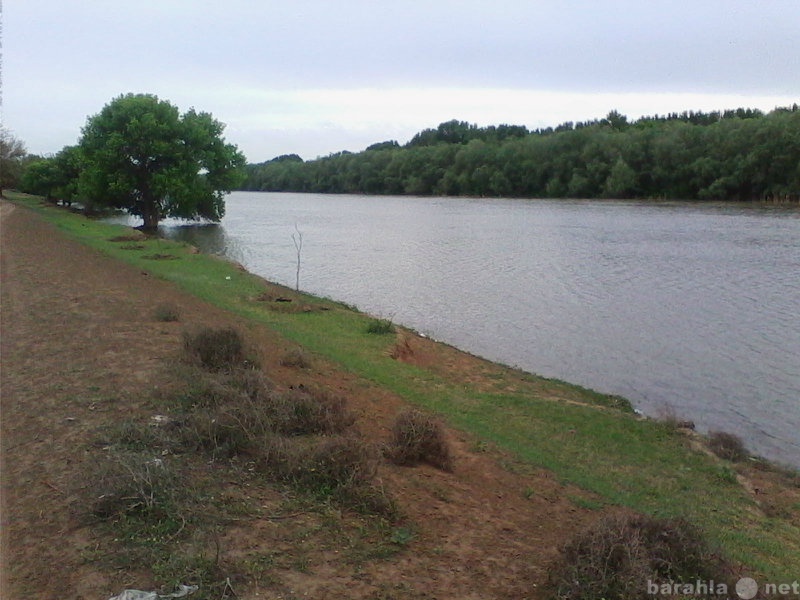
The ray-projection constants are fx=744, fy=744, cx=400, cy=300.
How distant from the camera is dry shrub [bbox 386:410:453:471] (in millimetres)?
7699

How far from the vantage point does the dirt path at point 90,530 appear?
497 centimetres

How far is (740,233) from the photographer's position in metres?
43.5

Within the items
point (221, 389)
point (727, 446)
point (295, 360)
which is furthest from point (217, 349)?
point (727, 446)

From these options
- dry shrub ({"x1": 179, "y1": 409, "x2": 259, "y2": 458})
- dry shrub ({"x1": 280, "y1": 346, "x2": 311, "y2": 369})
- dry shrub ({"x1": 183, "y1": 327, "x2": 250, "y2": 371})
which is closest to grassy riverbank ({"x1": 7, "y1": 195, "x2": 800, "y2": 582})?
dry shrub ({"x1": 280, "y1": 346, "x2": 311, "y2": 369})

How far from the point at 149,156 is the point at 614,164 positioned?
55.0m

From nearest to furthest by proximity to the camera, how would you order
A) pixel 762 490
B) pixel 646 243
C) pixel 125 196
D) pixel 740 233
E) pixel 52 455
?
pixel 52 455 < pixel 762 490 < pixel 646 243 < pixel 740 233 < pixel 125 196

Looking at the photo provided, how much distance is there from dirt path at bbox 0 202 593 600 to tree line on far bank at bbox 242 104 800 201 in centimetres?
6852

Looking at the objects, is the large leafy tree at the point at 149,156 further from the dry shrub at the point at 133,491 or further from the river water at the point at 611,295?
the dry shrub at the point at 133,491

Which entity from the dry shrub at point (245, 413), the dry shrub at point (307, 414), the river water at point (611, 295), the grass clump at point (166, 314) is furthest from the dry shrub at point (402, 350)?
the dry shrub at point (307, 414)

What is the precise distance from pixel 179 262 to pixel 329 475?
23.2 metres

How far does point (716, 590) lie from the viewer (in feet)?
16.4

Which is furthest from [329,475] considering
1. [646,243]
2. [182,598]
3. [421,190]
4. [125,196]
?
[421,190]

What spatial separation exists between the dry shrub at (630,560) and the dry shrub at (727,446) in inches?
224

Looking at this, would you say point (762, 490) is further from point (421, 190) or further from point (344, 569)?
point (421, 190)
